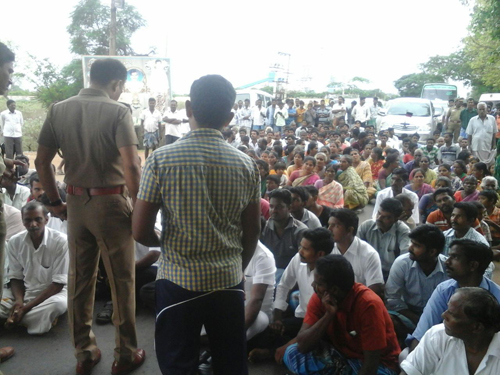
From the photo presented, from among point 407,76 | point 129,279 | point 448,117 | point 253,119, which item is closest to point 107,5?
point 253,119

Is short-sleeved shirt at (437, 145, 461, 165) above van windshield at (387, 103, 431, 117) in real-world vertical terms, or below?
below

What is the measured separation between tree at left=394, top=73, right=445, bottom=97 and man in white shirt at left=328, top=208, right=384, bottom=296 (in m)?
35.1

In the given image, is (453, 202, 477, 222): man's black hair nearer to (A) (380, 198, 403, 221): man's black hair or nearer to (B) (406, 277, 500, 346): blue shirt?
(A) (380, 198, 403, 221): man's black hair

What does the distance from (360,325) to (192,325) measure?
1.17 m

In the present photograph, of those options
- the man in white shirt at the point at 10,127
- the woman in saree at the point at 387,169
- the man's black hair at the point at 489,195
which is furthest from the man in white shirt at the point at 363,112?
the man's black hair at the point at 489,195

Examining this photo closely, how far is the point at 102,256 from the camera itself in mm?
2689

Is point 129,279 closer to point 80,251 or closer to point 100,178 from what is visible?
point 80,251

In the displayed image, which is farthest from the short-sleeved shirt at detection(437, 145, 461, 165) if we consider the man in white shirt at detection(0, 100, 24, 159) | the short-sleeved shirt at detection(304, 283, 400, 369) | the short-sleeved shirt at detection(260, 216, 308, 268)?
the man in white shirt at detection(0, 100, 24, 159)

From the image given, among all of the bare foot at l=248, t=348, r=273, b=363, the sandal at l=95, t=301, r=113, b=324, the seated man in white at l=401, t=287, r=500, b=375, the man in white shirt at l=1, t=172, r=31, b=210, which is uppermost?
the seated man in white at l=401, t=287, r=500, b=375

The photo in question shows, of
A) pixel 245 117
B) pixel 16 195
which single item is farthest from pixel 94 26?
pixel 16 195

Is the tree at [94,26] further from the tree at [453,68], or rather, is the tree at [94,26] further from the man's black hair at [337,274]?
the tree at [453,68]

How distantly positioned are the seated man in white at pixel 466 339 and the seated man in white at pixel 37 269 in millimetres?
2766

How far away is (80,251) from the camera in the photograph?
8.87ft

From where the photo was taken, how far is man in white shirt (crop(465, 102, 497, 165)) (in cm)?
1045
